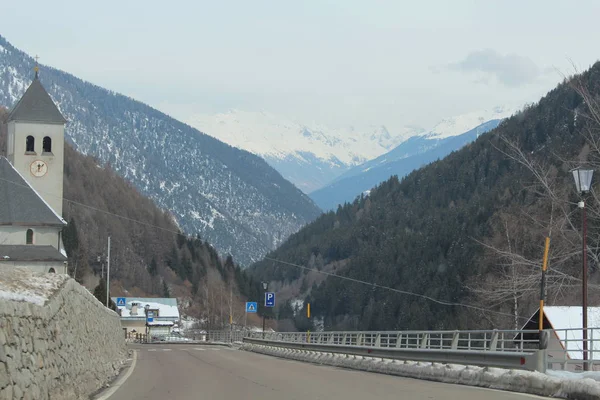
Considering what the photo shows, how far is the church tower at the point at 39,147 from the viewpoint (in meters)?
88.8

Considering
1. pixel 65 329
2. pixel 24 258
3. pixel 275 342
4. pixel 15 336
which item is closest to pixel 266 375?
pixel 65 329

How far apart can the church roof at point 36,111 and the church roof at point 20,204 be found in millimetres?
5414

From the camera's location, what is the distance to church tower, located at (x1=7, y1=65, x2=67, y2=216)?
291ft

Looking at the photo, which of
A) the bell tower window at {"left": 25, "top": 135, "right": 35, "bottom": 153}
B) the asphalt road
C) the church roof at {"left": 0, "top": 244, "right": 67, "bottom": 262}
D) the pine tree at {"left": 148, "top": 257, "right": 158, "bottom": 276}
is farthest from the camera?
the pine tree at {"left": 148, "top": 257, "right": 158, "bottom": 276}

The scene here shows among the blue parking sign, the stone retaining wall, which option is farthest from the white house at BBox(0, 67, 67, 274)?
the stone retaining wall

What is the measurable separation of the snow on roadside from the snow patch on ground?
8.84 metres

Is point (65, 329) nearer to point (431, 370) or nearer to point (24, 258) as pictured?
point (431, 370)

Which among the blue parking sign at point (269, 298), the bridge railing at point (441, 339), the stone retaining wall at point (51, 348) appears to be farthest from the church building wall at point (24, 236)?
the stone retaining wall at point (51, 348)

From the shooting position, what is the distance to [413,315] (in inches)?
5226

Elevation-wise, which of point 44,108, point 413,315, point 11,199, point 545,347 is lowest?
point 413,315

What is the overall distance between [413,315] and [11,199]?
66.3 meters

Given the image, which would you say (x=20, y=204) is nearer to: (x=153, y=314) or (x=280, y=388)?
(x=153, y=314)

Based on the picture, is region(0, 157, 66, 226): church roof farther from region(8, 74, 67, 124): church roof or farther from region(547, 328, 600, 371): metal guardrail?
region(547, 328, 600, 371): metal guardrail

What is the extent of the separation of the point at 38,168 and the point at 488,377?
249 ft
